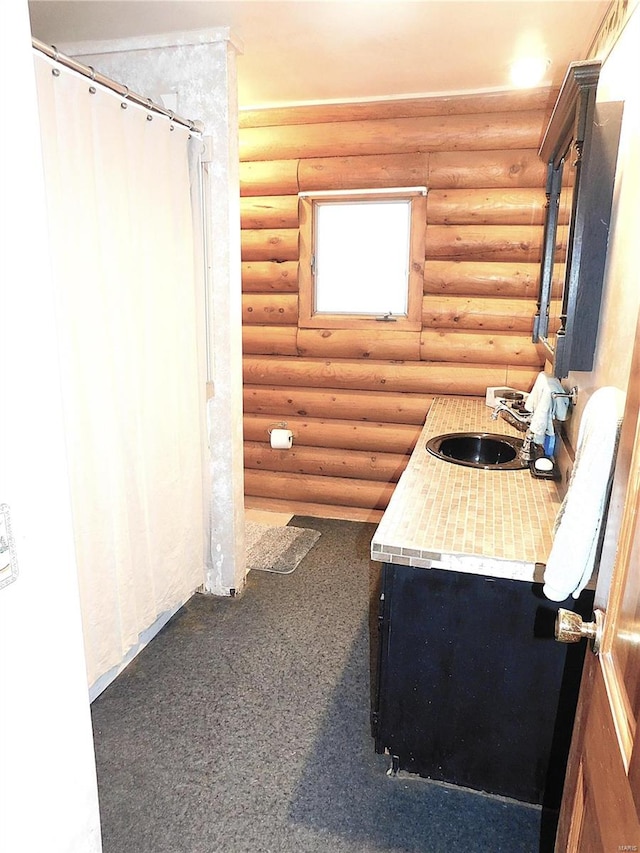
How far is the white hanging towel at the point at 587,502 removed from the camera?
1.17 metres

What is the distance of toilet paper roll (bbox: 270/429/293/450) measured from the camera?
12.1 ft

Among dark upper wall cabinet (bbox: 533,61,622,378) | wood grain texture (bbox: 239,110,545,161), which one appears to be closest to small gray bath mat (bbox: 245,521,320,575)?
dark upper wall cabinet (bbox: 533,61,622,378)

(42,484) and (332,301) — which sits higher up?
(332,301)

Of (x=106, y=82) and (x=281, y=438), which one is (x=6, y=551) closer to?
(x=106, y=82)

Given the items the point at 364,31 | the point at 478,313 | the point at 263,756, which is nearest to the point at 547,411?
the point at 478,313

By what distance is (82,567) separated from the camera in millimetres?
1947

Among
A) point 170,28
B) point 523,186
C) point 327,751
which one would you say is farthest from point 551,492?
point 170,28

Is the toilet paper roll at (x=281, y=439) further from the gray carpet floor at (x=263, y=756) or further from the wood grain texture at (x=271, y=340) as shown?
the gray carpet floor at (x=263, y=756)

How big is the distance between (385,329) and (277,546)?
4.83ft

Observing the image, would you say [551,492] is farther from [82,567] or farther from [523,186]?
[523,186]

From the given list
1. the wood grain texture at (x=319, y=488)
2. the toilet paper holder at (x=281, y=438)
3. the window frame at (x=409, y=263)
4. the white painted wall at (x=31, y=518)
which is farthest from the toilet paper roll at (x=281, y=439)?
the white painted wall at (x=31, y=518)

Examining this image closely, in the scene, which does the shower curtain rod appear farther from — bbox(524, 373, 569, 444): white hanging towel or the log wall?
bbox(524, 373, 569, 444): white hanging towel

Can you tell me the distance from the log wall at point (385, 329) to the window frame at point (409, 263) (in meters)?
0.04

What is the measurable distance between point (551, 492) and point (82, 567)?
64.5 inches
